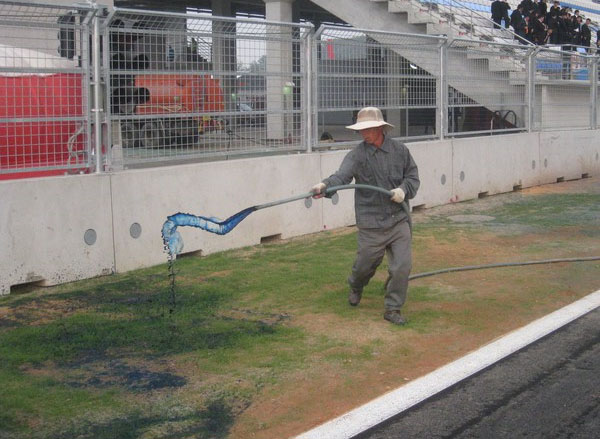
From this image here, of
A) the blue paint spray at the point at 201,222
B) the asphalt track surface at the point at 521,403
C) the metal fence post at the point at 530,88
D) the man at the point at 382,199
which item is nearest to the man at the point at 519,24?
the metal fence post at the point at 530,88

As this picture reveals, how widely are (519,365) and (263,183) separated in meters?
5.39

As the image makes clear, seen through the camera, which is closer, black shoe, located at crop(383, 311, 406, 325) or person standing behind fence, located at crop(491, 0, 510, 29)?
black shoe, located at crop(383, 311, 406, 325)

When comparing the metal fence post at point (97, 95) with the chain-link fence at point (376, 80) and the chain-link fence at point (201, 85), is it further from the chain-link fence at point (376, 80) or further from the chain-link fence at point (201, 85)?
the chain-link fence at point (376, 80)

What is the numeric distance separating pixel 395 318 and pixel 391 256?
1.68 feet

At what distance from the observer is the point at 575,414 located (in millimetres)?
4957

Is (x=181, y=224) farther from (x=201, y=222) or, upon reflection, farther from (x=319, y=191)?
(x=319, y=191)

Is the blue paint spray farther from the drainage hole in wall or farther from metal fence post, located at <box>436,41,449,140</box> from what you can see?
metal fence post, located at <box>436,41,449,140</box>

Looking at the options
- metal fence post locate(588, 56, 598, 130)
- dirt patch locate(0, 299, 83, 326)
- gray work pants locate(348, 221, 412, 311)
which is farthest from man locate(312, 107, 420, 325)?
metal fence post locate(588, 56, 598, 130)

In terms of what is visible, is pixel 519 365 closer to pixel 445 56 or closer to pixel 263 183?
pixel 263 183

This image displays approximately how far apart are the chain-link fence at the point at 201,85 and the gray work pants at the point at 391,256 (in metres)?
3.18

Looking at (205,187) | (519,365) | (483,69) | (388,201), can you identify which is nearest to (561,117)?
(483,69)

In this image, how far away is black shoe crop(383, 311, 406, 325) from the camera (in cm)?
696

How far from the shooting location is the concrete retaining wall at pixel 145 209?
8195 mm

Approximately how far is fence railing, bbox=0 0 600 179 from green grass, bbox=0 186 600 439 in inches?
53.2
